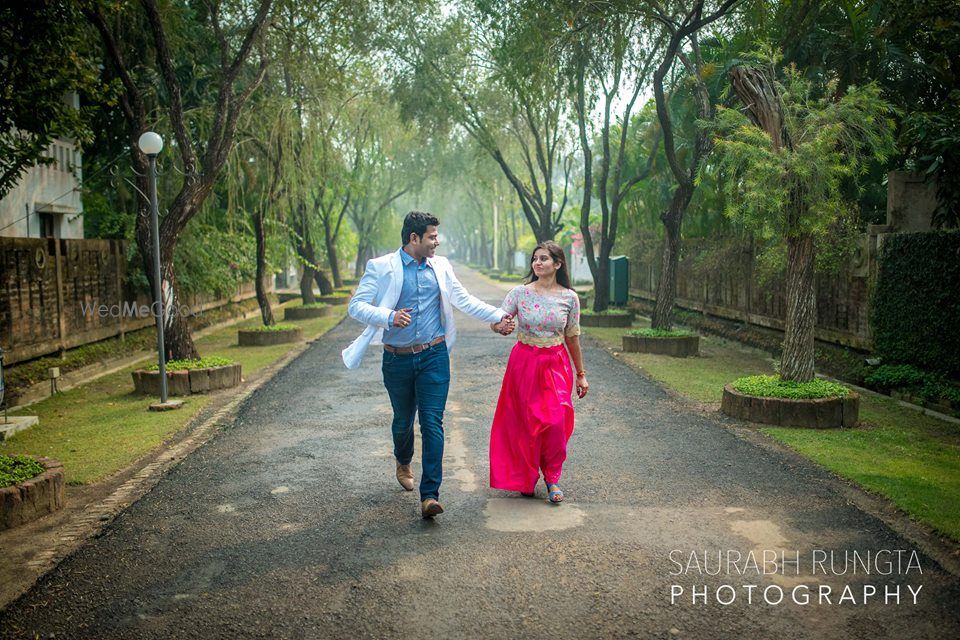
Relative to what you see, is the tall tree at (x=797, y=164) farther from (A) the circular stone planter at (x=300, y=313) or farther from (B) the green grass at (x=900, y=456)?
(A) the circular stone planter at (x=300, y=313)

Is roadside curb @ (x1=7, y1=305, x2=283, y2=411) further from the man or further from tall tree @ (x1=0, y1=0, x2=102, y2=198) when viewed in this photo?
the man

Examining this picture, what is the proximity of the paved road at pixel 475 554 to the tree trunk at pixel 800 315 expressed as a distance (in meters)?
2.01

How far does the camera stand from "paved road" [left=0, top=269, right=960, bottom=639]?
4.09 metres

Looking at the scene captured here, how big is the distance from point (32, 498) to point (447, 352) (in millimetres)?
3030

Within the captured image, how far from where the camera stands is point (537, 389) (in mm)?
6238

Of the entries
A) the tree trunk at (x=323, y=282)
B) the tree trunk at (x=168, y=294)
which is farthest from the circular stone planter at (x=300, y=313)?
the tree trunk at (x=168, y=294)

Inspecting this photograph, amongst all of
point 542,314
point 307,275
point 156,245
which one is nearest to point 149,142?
point 156,245

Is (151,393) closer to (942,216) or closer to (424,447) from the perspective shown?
(424,447)

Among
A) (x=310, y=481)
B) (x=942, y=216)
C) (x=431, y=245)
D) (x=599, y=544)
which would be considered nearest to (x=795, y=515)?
(x=599, y=544)

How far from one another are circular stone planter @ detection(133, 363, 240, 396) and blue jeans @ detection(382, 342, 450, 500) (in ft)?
20.6

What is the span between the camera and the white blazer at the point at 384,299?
5.79 m

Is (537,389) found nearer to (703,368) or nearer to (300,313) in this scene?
(703,368)

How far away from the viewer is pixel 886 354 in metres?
11.4

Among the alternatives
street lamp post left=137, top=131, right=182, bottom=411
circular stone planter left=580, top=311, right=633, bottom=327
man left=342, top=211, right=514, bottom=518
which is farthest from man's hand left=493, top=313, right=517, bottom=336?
circular stone planter left=580, top=311, right=633, bottom=327
